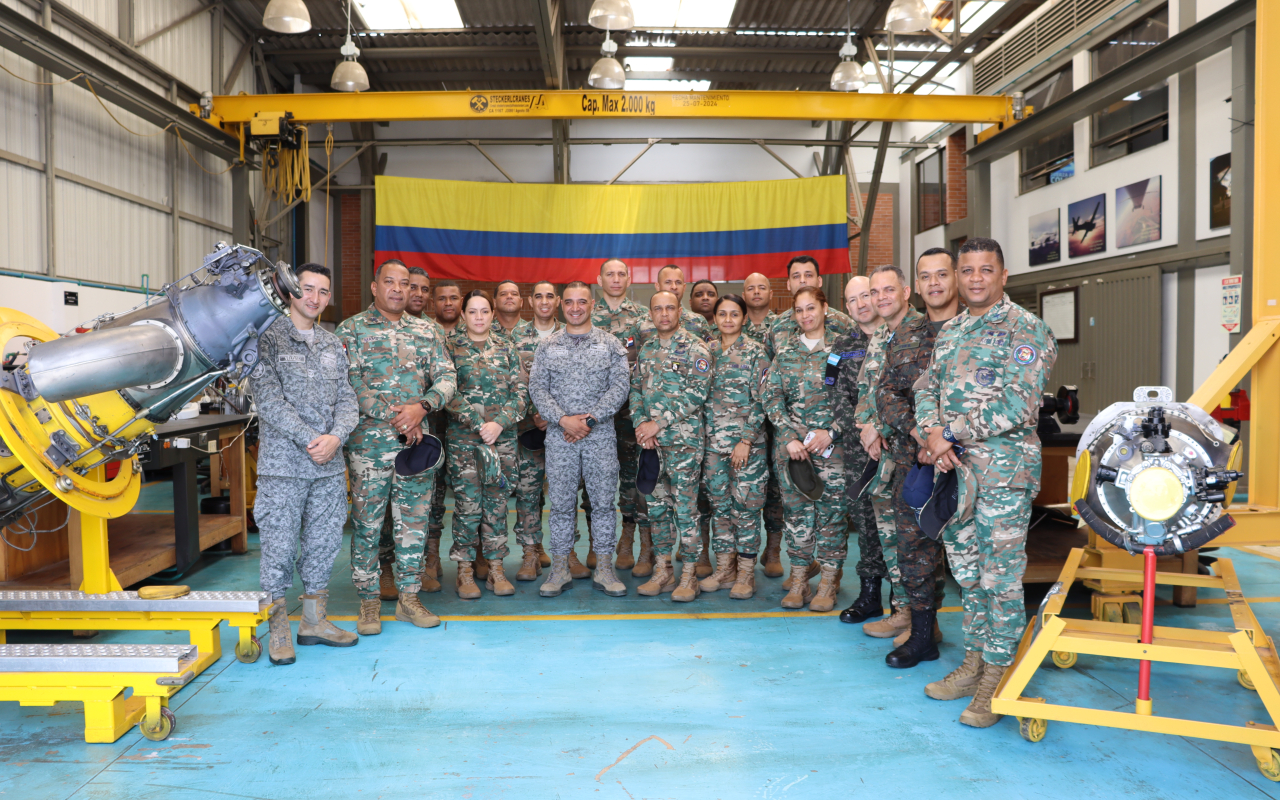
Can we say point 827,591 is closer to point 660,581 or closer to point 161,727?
point 660,581

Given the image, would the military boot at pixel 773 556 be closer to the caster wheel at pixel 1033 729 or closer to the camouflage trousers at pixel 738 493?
the camouflage trousers at pixel 738 493

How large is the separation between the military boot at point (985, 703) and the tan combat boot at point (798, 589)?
4.14ft

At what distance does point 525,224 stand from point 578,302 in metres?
6.12

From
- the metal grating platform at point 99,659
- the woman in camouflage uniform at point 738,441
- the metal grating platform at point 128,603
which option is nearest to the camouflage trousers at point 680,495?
the woman in camouflage uniform at point 738,441

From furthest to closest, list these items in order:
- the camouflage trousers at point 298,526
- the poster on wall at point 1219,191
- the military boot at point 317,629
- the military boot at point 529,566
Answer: the poster on wall at point 1219,191, the military boot at point 529,566, the military boot at point 317,629, the camouflage trousers at point 298,526

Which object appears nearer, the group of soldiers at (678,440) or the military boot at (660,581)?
the group of soldiers at (678,440)

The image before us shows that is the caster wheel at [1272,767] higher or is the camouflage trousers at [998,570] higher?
the camouflage trousers at [998,570]

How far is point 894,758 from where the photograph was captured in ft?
8.08

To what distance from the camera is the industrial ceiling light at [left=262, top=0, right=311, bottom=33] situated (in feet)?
22.9

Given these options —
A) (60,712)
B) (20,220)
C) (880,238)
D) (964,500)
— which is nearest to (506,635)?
(60,712)

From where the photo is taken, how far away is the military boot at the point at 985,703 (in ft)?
8.80

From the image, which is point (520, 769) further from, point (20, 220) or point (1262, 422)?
point (20, 220)

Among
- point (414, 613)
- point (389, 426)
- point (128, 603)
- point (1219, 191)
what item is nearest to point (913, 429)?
point (389, 426)

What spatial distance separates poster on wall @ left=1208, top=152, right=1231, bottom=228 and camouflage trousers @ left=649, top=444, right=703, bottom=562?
670cm
